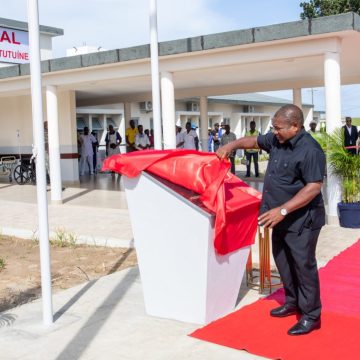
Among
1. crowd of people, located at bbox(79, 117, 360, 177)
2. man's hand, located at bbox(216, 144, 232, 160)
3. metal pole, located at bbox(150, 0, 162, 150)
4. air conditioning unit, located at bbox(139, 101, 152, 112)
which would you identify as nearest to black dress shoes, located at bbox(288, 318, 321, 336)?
man's hand, located at bbox(216, 144, 232, 160)

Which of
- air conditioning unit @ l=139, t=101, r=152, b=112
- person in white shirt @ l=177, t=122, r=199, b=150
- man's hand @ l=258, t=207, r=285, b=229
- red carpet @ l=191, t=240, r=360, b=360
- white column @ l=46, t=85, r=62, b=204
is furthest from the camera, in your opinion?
air conditioning unit @ l=139, t=101, r=152, b=112

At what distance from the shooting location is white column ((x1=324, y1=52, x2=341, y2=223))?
8289mm

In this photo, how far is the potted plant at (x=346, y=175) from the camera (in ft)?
26.7

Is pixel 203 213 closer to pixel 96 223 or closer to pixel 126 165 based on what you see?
pixel 126 165

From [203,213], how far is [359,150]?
6.18 meters

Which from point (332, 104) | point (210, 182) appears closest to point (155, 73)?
point (332, 104)

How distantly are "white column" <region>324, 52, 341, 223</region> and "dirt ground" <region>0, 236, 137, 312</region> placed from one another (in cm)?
332

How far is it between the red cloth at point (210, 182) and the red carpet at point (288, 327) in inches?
23.6

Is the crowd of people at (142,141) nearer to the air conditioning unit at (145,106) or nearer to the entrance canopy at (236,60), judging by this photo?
the entrance canopy at (236,60)

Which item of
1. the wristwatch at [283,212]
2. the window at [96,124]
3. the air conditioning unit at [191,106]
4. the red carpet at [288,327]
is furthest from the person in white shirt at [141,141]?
the wristwatch at [283,212]

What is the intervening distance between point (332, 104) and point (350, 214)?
5.70 ft

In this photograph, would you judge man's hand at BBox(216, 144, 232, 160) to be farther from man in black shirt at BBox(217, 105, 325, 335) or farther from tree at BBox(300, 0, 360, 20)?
tree at BBox(300, 0, 360, 20)

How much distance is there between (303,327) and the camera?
4051mm

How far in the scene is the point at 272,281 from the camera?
5.63 metres
